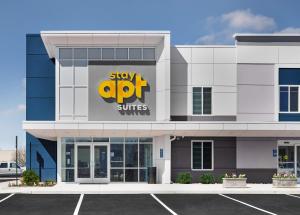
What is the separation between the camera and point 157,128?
2745cm

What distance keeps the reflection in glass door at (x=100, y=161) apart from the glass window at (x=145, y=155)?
2.37 m

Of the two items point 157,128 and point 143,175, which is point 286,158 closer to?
point 157,128

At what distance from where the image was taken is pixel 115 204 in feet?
63.2

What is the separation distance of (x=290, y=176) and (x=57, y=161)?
14.6 m

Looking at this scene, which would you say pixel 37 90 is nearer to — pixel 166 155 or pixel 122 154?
pixel 122 154

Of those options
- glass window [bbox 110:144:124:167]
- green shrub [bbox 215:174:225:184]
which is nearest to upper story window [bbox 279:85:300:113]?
green shrub [bbox 215:174:225:184]

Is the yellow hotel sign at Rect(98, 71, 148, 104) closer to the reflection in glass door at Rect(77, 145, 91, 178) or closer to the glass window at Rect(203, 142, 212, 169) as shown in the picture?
the reflection in glass door at Rect(77, 145, 91, 178)

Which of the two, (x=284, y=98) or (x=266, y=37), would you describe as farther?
(x=284, y=98)

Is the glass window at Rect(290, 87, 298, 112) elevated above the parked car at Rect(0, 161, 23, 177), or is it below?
above

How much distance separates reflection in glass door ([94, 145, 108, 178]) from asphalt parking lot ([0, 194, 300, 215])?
649 centimetres

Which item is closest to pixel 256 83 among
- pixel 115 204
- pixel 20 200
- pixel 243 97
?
pixel 243 97

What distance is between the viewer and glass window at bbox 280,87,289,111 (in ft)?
99.2

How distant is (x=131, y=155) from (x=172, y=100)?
14.8 ft

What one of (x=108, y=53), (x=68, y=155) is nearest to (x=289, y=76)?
(x=108, y=53)
